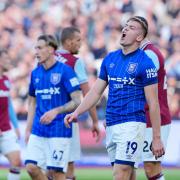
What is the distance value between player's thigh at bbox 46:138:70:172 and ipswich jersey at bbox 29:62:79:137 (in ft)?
0.28

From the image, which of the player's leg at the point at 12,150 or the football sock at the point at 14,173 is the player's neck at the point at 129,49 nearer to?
the player's leg at the point at 12,150

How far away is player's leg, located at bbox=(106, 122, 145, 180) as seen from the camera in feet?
24.0

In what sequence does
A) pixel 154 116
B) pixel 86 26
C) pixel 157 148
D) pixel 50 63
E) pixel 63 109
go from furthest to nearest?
1. pixel 86 26
2. pixel 50 63
3. pixel 63 109
4. pixel 154 116
5. pixel 157 148

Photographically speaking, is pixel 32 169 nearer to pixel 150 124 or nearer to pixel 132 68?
pixel 150 124

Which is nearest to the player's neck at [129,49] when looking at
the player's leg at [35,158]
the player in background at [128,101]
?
the player in background at [128,101]

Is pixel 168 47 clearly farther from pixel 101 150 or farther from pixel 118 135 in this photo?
pixel 118 135

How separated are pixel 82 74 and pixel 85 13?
10172mm

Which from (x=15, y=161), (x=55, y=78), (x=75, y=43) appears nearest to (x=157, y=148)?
(x=55, y=78)

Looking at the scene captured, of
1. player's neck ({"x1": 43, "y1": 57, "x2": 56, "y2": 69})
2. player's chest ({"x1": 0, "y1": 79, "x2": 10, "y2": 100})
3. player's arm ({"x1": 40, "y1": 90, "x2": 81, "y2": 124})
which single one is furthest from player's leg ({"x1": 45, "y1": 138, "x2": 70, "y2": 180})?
player's chest ({"x1": 0, "y1": 79, "x2": 10, "y2": 100})

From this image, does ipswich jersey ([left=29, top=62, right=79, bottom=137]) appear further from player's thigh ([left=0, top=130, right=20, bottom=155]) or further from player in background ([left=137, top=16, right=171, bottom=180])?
player's thigh ([left=0, top=130, right=20, bottom=155])

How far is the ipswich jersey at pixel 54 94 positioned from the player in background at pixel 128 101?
1490 millimetres

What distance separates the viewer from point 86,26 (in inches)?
770

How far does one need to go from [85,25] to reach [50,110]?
1090 centimetres

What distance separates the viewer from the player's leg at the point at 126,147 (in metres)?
7.32
